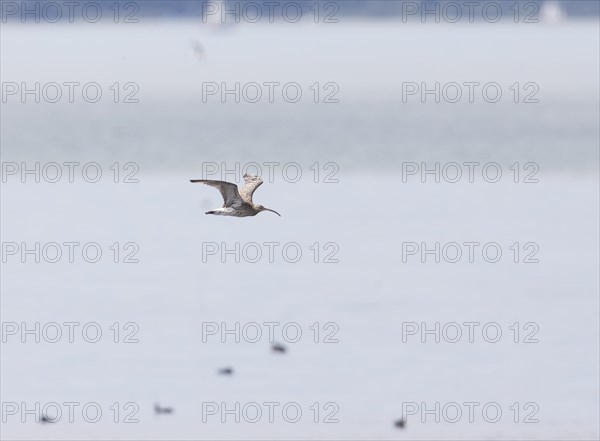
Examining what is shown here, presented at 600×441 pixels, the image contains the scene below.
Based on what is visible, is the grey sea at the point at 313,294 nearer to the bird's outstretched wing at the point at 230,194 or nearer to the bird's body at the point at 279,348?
the bird's body at the point at 279,348

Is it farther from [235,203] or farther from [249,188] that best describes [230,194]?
[249,188]

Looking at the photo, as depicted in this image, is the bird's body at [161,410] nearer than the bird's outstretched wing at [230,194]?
No

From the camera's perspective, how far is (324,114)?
112 meters

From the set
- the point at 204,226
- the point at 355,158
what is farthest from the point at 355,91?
the point at 204,226

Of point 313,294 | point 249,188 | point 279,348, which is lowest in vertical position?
point 249,188

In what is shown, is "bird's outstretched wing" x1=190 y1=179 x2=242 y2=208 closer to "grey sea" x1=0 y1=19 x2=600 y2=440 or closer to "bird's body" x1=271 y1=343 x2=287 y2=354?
"grey sea" x1=0 y1=19 x2=600 y2=440

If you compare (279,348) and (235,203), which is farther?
(279,348)

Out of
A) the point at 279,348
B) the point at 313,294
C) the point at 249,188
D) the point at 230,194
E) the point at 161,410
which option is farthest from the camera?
the point at 313,294

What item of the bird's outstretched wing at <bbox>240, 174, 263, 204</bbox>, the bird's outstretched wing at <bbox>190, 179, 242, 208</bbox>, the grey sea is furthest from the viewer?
the grey sea

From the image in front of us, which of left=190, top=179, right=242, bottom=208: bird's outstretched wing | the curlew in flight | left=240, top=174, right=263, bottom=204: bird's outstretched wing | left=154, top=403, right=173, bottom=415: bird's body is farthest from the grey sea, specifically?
left=190, top=179, right=242, bottom=208: bird's outstretched wing

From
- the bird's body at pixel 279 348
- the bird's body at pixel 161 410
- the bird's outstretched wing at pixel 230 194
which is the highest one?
the bird's body at pixel 279 348

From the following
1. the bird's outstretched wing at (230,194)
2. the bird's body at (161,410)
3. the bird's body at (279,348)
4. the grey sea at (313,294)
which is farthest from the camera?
the bird's body at (279,348)

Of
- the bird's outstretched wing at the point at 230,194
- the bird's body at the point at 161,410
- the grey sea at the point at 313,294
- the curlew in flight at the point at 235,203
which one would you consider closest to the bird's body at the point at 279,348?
the grey sea at the point at 313,294

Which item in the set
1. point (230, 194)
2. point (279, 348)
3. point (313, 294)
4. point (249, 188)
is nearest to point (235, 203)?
point (230, 194)
